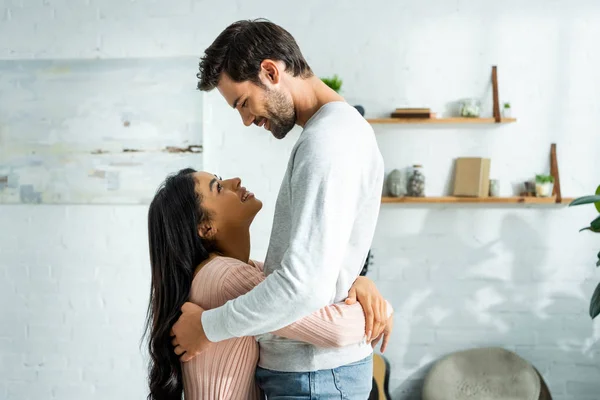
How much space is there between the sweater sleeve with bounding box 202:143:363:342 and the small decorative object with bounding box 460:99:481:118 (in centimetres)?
222

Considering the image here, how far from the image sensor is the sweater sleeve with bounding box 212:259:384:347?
1468mm

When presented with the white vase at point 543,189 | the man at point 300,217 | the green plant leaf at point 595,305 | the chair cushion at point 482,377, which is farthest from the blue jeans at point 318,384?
the white vase at point 543,189

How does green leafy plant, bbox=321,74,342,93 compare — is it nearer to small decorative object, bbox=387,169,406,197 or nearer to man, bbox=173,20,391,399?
small decorative object, bbox=387,169,406,197

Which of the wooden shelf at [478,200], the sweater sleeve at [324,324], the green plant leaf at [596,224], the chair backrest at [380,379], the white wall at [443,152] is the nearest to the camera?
the sweater sleeve at [324,324]

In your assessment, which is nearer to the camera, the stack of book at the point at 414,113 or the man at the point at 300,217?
the man at the point at 300,217

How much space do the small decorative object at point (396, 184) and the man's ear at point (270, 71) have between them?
80.3 inches

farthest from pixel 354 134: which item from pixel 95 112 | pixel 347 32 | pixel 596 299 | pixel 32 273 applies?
pixel 32 273

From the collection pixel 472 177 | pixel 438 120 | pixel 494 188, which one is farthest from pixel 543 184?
pixel 438 120

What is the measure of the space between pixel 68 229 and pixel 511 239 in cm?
234

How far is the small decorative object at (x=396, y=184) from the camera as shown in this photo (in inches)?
137

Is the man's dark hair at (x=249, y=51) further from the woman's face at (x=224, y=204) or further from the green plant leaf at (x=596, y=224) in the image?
the green plant leaf at (x=596, y=224)

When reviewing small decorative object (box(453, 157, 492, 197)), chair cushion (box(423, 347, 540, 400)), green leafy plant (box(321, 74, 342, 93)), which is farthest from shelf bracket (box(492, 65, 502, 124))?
chair cushion (box(423, 347, 540, 400))

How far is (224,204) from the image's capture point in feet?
5.69

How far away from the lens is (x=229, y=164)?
359 cm
